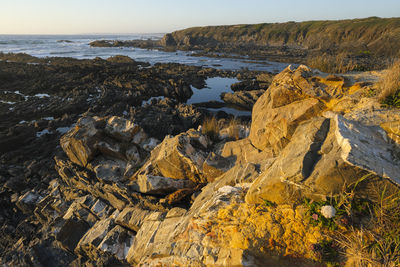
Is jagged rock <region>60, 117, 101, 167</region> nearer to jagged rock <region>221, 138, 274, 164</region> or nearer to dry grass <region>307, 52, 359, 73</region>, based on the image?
jagged rock <region>221, 138, 274, 164</region>

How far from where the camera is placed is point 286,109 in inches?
246

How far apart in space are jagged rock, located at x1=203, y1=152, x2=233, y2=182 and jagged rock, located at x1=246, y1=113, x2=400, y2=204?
3.13 meters

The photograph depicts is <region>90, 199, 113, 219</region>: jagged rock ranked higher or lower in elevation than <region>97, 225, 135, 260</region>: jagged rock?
lower

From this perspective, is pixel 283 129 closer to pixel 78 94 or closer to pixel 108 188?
pixel 108 188

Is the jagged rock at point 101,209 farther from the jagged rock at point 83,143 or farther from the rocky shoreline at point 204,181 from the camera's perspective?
the jagged rock at point 83,143

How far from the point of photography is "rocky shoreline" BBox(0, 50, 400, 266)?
2.85 m

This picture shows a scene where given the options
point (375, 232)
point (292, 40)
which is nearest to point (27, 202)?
point (375, 232)

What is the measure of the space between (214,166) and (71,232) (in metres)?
5.30

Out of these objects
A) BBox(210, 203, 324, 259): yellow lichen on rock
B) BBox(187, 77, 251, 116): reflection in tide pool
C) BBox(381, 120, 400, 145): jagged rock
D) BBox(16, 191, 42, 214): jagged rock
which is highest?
BBox(381, 120, 400, 145): jagged rock

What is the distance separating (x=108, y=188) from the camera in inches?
321

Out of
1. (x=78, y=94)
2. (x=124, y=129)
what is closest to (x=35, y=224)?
(x=124, y=129)

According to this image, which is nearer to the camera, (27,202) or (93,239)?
(93,239)

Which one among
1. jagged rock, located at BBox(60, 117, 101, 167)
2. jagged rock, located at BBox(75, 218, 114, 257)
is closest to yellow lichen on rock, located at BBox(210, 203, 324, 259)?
jagged rock, located at BBox(75, 218, 114, 257)

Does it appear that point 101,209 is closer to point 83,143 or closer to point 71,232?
point 71,232
